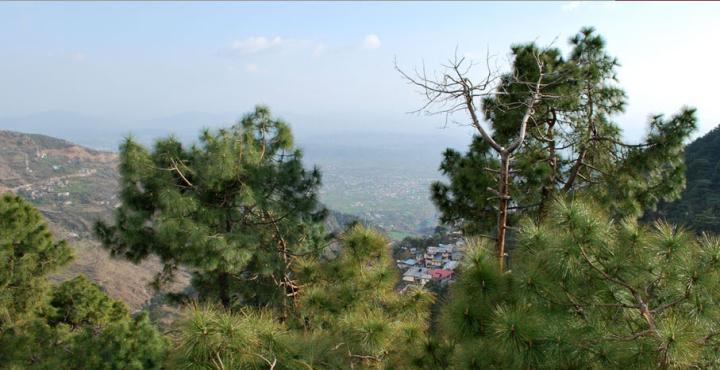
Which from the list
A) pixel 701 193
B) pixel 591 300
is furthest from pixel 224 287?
pixel 701 193

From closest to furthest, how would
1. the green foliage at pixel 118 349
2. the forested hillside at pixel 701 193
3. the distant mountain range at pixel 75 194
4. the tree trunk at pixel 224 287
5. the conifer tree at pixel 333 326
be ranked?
the conifer tree at pixel 333 326
the green foliage at pixel 118 349
the tree trunk at pixel 224 287
the forested hillside at pixel 701 193
the distant mountain range at pixel 75 194

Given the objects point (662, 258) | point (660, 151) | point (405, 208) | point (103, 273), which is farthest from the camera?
point (405, 208)

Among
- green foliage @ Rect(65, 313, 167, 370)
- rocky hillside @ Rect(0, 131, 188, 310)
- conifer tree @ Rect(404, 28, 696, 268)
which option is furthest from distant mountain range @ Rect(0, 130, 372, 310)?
conifer tree @ Rect(404, 28, 696, 268)

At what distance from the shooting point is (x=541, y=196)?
532 centimetres

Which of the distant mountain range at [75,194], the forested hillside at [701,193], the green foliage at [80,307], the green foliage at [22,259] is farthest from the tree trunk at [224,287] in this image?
the distant mountain range at [75,194]

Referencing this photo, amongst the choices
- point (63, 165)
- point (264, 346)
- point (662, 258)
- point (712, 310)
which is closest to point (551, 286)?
point (662, 258)

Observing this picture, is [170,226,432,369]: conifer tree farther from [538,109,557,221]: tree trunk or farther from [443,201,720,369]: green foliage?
[538,109,557,221]: tree trunk

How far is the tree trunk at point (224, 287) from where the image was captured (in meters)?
6.46

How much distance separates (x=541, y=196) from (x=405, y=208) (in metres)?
71.4

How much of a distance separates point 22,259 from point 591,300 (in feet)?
23.9

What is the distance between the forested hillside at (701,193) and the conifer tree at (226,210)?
1426cm

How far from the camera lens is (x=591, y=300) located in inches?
83.4

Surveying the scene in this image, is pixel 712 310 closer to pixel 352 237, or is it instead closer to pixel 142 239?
pixel 352 237

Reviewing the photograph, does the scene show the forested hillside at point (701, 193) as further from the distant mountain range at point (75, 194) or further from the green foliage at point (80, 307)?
the distant mountain range at point (75, 194)
